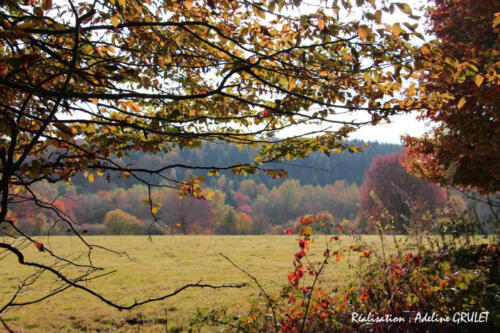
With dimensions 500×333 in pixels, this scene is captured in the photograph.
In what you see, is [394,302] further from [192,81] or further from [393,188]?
[393,188]

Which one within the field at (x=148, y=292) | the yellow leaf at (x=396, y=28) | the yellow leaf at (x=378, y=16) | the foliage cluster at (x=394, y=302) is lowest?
the field at (x=148, y=292)

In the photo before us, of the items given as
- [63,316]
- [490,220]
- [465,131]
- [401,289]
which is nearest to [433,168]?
[465,131]

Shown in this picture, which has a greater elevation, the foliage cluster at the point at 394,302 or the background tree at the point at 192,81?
the background tree at the point at 192,81

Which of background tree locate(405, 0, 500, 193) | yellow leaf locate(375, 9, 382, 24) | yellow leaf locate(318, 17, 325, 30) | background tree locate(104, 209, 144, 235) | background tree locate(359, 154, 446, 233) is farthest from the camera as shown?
background tree locate(104, 209, 144, 235)

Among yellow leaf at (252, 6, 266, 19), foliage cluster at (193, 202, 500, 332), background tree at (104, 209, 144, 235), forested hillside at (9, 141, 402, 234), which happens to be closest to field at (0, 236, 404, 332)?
foliage cluster at (193, 202, 500, 332)

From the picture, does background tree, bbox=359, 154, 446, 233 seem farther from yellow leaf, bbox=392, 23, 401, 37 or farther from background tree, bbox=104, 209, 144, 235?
yellow leaf, bbox=392, 23, 401, 37

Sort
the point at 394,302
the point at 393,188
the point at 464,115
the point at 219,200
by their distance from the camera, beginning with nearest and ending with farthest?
1. the point at 394,302
2. the point at 464,115
3. the point at 393,188
4. the point at 219,200

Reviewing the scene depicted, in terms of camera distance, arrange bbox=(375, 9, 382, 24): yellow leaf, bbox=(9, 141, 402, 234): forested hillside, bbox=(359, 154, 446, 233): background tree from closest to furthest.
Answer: bbox=(375, 9, 382, 24): yellow leaf
bbox=(359, 154, 446, 233): background tree
bbox=(9, 141, 402, 234): forested hillside

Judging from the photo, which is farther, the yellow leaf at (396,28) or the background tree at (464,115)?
the background tree at (464,115)

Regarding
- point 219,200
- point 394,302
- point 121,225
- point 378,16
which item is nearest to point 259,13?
point 378,16

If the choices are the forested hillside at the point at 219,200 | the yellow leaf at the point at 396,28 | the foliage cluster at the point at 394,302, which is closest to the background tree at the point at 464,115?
the foliage cluster at the point at 394,302

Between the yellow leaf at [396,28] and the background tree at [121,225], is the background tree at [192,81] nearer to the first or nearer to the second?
the yellow leaf at [396,28]

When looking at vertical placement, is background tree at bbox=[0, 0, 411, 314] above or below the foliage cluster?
above

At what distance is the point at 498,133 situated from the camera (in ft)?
25.1
